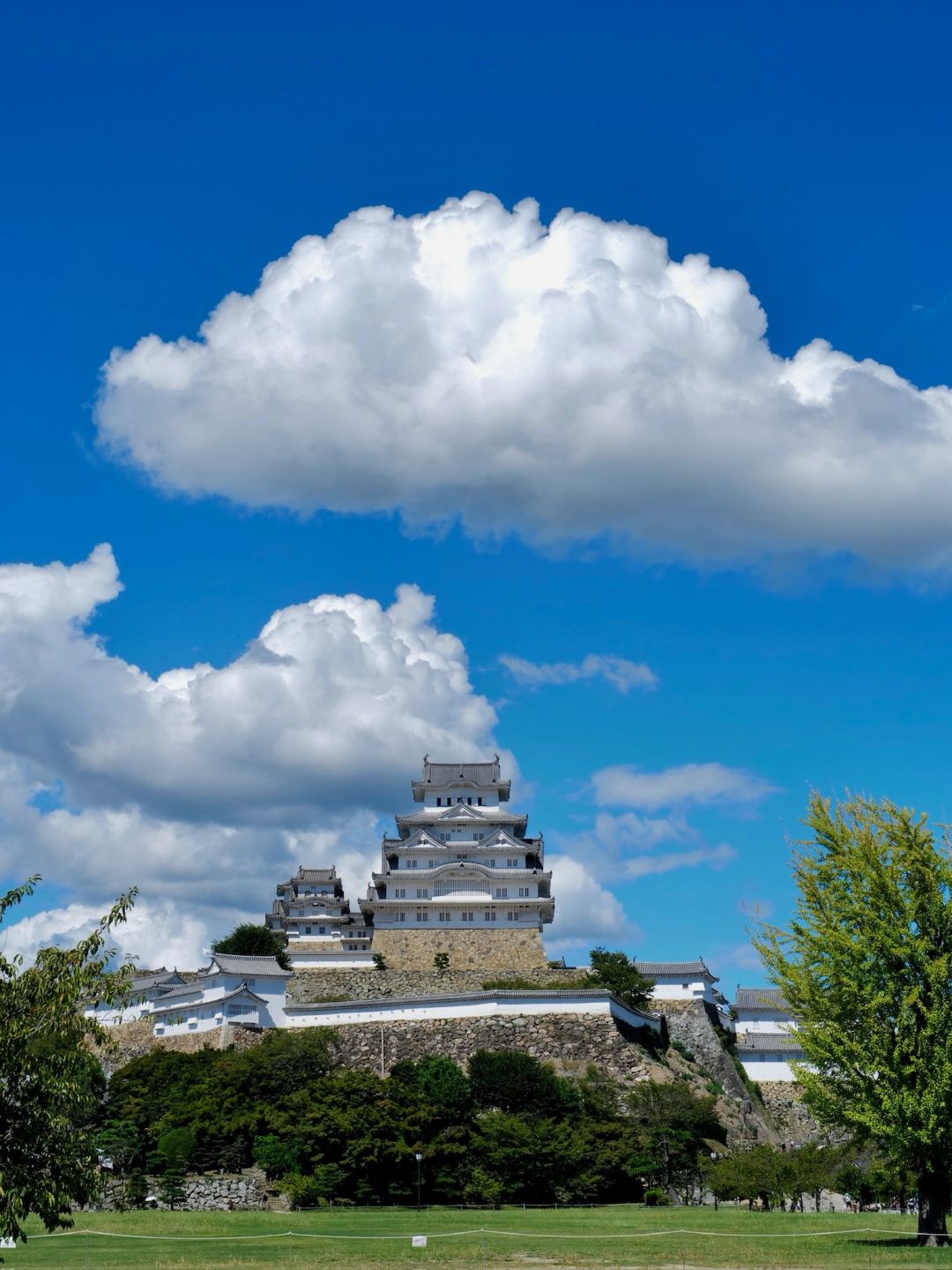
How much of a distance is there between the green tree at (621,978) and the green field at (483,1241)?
2432 centimetres

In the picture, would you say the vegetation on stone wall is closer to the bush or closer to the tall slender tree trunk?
the bush

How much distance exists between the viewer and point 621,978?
216ft

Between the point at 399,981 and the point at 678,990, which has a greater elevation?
the point at 399,981

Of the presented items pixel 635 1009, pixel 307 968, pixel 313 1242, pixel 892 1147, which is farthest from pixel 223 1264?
pixel 307 968

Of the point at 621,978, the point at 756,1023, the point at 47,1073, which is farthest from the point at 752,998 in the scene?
the point at 47,1073

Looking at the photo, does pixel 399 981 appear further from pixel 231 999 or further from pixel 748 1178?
pixel 748 1178

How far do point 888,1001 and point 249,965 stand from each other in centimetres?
4388

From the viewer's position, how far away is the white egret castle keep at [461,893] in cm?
7131

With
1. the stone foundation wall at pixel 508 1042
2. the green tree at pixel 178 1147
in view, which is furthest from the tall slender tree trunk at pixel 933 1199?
the stone foundation wall at pixel 508 1042

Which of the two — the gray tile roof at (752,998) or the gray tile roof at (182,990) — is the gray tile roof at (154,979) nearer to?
the gray tile roof at (182,990)

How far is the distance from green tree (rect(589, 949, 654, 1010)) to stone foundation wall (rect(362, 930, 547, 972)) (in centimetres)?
391

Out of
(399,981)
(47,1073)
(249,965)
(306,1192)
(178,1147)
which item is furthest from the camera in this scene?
(399,981)

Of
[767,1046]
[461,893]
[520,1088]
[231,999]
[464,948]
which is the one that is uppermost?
[461,893]

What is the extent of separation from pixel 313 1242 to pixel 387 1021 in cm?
2986
